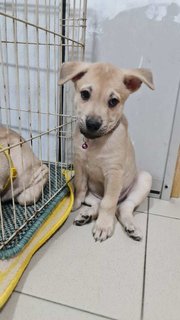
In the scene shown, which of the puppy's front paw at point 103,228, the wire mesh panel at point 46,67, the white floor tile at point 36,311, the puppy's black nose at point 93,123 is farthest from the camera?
the wire mesh panel at point 46,67

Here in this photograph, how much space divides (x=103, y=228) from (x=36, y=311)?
40cm

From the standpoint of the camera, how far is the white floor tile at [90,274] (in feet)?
2.57

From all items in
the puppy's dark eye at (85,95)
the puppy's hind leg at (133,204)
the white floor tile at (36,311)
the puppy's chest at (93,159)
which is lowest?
the white floor tile at (36,311)

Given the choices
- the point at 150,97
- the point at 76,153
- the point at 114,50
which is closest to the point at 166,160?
the point at 150,97

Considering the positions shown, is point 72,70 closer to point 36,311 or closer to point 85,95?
point 85,95

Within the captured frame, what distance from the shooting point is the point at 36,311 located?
74cm

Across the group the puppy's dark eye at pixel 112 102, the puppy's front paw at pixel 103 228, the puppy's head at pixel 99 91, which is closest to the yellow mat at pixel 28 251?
the puppy's front paw at pixel 103 228

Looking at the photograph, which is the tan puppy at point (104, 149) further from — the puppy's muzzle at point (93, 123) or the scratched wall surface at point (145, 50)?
the scratched wall surface at point (145, 50)

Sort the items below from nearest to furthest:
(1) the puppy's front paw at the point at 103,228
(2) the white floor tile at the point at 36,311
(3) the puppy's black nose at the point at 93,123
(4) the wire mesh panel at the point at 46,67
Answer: (2) the white floor tile at the point at 36,311 → (3) the puppy's black nose at the point at 93,123 → (1) the puppy's front paw at the point at 103,228 → (4) the wire mesh panel at the point at 46,67

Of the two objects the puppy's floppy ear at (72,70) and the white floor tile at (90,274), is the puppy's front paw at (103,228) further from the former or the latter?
the puppy's floppy ear at (72,70)

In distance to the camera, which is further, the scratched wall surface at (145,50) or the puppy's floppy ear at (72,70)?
the scratched wall surface at (145,50)

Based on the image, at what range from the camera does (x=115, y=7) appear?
121 cm

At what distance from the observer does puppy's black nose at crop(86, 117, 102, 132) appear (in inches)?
36.6

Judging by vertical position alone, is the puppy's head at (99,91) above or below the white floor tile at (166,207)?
above
